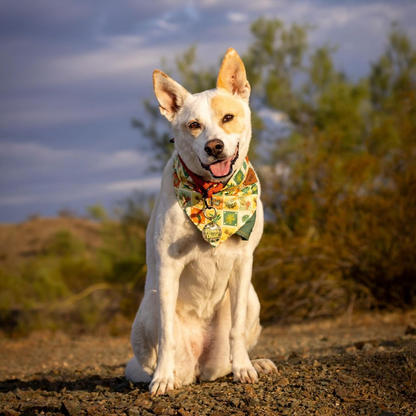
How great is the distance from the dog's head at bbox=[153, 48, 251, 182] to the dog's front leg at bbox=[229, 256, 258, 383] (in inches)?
30.5

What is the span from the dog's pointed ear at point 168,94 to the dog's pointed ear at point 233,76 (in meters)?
0.31

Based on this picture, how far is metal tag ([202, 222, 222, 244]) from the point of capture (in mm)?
4086

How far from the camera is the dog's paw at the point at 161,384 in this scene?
3918mm

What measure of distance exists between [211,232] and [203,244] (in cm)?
15

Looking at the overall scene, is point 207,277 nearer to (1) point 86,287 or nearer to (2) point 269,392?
(2) point 269,392

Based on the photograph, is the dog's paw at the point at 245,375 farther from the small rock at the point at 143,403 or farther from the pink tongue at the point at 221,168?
the pink tongue at the point at 221,168

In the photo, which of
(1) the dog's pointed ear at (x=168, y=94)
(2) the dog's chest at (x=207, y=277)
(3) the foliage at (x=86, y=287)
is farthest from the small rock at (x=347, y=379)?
(3) the foliage at (x=86, y=287)

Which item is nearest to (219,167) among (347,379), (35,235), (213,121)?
(213,121)

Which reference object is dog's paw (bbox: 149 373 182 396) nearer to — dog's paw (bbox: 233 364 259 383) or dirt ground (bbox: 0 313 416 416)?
dirt ground (bbox: 0 313 416 416)

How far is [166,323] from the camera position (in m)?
4.06

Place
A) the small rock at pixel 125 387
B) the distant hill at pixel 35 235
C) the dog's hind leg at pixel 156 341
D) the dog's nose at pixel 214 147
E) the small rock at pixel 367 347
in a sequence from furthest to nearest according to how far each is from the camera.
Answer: the distant hill at pixel 35 235, the small rock at pixel 367 347, the small rock at pixel 125 387, the dog's hind leg at pixel 156 341, the dog's nose at pixel 214 147

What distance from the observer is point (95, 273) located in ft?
48.5

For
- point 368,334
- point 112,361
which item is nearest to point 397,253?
point 368,334

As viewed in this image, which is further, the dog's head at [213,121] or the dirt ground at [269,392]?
the dog's head at [213,121]
